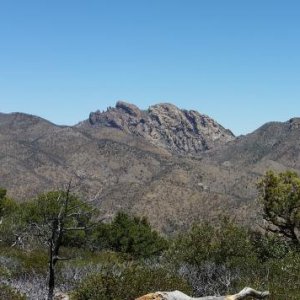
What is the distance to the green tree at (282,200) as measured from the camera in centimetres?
4181

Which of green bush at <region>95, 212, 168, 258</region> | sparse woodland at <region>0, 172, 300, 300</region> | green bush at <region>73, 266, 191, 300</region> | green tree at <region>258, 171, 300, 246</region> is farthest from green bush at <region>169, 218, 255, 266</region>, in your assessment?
green bush at <region>95, 212, 168, 258</region>

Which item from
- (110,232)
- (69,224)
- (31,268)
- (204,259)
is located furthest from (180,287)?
(110,232)

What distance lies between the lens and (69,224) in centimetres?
5825

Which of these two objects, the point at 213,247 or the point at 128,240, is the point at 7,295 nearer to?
the point at 213,247

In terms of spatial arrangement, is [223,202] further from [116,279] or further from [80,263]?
[116,279]

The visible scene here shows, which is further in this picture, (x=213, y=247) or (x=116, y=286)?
(x=213, y=247)

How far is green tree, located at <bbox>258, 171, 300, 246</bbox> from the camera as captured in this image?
41.8m

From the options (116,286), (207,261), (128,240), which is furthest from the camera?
(128,240)

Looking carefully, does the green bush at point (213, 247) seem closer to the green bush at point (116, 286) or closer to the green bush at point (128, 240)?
the green bush at point (116, 286)

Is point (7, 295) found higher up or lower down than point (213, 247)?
lower down

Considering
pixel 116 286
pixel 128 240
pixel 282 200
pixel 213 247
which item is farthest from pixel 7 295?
pixel 128 240

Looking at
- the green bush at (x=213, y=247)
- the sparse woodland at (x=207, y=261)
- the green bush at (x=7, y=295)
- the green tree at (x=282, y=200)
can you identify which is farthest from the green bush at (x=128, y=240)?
the green bush at (x=7, y=295)

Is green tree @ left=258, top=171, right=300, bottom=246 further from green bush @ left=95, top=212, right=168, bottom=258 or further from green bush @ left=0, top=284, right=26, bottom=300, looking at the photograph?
green bush @ left=0, top=284, right=26, bottom=300

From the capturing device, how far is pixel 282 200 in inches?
1645
